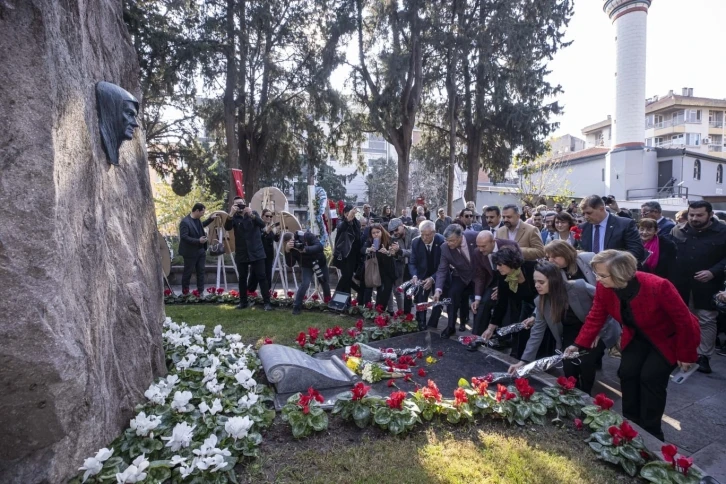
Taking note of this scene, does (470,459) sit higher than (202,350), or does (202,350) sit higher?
(202,350)

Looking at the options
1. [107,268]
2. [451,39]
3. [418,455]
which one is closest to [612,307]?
[418,455]

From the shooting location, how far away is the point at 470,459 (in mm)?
3223

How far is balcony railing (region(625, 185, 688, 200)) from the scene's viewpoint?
33375 mm

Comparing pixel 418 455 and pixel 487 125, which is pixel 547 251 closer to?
pixel 418 455

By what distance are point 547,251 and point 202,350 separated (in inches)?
156

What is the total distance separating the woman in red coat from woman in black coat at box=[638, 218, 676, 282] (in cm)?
257

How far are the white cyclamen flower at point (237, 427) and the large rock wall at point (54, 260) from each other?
2.49 ft

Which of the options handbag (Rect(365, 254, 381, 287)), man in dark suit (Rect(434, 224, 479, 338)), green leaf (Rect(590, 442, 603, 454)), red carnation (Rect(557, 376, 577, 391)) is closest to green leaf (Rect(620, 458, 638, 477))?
green leaf (Rect(590, 442, 603, 454))

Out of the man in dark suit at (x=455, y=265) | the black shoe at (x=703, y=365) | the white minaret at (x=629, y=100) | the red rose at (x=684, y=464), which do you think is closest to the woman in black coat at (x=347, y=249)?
the man in dark suit at (x=455, y=265)

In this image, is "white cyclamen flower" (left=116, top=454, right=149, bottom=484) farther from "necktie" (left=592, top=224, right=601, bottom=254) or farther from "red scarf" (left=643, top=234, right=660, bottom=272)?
"red scarf" (left=643, top=234, right=660, bottom=272)

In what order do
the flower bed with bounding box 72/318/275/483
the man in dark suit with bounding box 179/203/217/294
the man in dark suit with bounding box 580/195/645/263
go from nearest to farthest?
the flower bed with bounding box 72/318/275/483, the man in dark suit with bounding box 580/195/645/263, the man in dark suit with bounding box 179/203/217/294

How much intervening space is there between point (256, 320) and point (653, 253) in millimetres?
5995

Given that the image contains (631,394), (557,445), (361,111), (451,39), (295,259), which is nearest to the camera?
(557,445)


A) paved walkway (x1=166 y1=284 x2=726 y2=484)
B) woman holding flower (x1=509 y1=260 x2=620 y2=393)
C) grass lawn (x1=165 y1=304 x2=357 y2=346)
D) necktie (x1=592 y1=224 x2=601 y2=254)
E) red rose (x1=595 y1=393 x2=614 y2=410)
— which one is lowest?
paved walkway (x1=166 y1=284 x2=726 y2=484)
